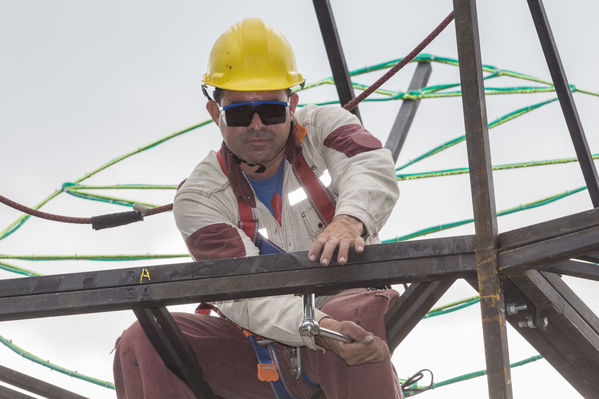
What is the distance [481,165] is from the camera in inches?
167

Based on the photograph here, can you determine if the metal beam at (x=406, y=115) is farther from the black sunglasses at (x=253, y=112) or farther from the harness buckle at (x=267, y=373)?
the harness buckle at (x=267, y=373)

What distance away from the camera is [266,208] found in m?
5.58

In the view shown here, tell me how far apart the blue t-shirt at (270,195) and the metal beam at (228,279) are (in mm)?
824

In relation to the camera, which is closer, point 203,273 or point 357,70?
point 203,273

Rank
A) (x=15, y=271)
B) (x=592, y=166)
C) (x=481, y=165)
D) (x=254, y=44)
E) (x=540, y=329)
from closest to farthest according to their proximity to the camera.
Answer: (x=481, y=165) → (x=540, y=329) → (x=254, y=44) → (x=592, y=166) → (x=15, y=271)

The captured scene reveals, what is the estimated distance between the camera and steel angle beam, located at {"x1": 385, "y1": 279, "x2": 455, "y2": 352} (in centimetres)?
481

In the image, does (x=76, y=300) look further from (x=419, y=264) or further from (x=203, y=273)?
(x=419, y=264)

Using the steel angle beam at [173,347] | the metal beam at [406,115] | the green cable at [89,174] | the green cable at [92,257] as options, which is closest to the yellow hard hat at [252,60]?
the steel angle beam at [173,347]

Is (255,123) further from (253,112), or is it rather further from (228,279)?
(228,279)

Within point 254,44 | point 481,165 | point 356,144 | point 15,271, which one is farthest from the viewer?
point 15,271

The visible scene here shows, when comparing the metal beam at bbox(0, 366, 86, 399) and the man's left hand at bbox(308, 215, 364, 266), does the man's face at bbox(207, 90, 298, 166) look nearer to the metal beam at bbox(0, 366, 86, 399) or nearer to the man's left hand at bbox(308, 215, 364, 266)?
the man's left hand at bbox(308, 215, 364, 266)

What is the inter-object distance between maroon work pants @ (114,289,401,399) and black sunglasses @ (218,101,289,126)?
3.46 ft

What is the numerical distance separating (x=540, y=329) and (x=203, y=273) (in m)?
1.63

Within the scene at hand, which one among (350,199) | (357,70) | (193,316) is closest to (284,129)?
(350,199)
